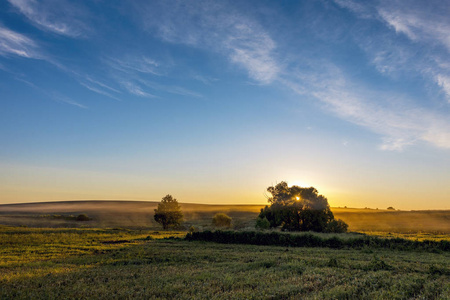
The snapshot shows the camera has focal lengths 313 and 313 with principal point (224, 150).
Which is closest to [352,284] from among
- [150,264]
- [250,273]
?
[250,273]

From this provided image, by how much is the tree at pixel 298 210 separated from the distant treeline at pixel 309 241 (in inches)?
758

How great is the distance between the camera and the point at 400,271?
18125 millimetres

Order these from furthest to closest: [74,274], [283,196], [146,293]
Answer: [283,196]
[74,274]
[146,293]

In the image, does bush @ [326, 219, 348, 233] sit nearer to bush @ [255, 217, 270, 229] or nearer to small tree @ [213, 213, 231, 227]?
bush @ [255, 217, 270, 229]

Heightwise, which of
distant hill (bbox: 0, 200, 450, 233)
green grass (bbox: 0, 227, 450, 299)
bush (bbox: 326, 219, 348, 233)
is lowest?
distant hill (bbox: 0, 200, 450, 233)

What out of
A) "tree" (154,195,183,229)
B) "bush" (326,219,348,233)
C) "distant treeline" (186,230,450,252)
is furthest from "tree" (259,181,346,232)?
"tree" (154,195,183,229)

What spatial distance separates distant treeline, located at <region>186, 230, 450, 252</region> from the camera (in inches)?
1239

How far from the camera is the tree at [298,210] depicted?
179 ft

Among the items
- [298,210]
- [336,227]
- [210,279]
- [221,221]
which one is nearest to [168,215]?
[221,221]

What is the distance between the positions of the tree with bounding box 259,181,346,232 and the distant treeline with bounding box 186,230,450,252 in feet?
63.2

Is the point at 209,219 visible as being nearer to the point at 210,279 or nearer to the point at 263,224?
the point at 263,224

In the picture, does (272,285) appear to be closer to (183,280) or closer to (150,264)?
(183,280)

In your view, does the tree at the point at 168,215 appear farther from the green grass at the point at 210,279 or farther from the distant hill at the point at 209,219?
the green grass at the point at 210,279

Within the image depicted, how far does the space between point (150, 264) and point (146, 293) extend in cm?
834
